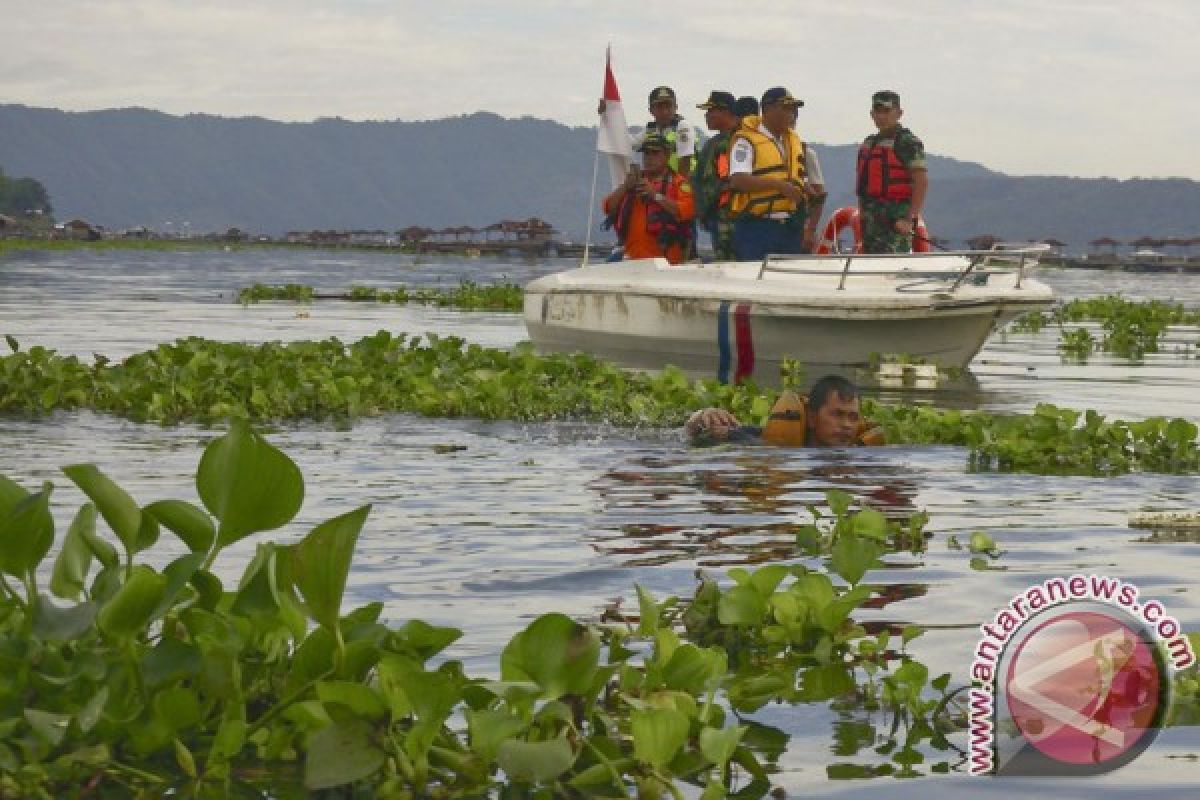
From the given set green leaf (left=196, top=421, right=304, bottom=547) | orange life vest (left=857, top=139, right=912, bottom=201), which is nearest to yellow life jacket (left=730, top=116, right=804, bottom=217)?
orange life vest (left=857, top=139, right=912, bottom=201)

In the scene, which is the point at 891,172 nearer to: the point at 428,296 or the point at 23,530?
the point at 23,530

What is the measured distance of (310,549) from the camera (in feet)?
14.4

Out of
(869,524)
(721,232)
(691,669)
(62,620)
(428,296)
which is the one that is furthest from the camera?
(428,296)

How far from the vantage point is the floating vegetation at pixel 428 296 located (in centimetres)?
3503

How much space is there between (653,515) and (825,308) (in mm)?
7444

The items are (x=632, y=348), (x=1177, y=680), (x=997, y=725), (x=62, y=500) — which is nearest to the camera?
(x=997, y=725)

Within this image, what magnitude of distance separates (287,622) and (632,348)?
1421cm

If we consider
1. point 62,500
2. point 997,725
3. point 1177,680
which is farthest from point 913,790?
point 62,500

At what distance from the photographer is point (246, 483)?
14.8 ft

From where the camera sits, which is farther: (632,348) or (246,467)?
(632,348)

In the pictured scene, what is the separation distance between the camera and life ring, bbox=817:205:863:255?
1808 cm

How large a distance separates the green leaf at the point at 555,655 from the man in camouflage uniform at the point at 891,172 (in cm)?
1268

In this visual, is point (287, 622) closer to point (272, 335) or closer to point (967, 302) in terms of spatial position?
point (967, 302)

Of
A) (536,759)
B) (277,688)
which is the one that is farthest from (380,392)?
(536,759)
